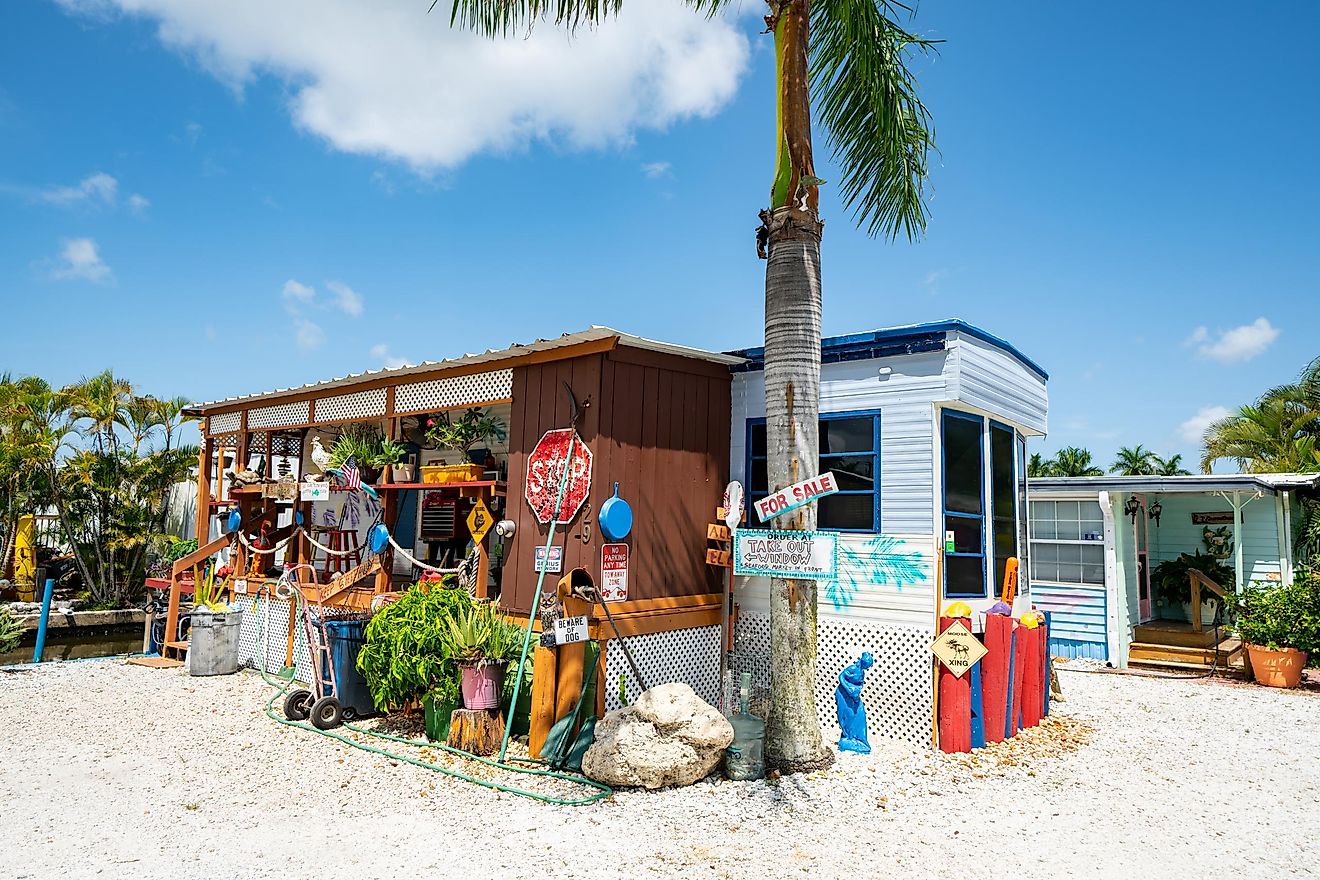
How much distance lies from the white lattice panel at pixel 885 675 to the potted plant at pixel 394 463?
15.3 feet

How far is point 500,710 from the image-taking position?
6.96 metres

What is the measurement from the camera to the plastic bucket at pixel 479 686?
681 cm

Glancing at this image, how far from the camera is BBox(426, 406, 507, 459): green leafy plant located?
9.79 meters

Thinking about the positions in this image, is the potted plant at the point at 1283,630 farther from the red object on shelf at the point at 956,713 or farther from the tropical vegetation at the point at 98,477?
the tropical vegetation at the point at 98,477

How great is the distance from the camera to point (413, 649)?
277 inches

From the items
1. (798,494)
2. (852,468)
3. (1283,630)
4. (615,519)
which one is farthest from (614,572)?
(1283,630)

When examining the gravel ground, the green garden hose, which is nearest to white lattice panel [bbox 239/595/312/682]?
the green garden hose

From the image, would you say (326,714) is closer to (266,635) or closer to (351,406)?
(266,635)

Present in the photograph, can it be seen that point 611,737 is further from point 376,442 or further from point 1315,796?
point 376,442

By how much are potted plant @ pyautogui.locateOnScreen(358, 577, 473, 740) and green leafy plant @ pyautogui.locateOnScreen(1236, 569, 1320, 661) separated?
9682 millimetres

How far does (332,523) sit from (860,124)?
30.1 ft

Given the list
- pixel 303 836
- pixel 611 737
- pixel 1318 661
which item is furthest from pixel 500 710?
pixel 1318 661

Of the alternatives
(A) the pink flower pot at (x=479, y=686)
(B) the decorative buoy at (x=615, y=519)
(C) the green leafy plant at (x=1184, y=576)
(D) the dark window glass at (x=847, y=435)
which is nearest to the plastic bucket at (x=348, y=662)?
(A) the pink flower pot at (x=479, y=686)

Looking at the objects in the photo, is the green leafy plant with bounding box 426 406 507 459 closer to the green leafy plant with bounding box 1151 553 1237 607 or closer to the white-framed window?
the white-framed window
